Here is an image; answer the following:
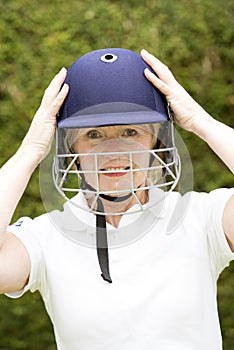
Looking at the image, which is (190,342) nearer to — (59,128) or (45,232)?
(45,232)

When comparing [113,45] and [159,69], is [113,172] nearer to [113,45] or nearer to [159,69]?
[159,69]

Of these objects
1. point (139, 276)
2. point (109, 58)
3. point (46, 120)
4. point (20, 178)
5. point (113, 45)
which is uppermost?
point (109, 58)

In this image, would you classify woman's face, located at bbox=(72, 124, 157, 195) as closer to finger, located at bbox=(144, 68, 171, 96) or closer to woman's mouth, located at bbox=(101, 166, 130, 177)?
woman's mouth, located at bbox=(101, 166, 130, 177)

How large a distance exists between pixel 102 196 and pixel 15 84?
76.5 inches

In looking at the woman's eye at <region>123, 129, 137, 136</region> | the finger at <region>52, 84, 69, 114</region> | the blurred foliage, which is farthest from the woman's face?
the blurred foliage

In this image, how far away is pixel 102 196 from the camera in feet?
8.68

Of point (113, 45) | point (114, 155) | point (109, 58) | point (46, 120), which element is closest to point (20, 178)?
point (46, 120)

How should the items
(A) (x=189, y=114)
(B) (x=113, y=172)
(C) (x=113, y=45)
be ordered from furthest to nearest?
1. (C) (x=113, y=45)
2. (A) (x=189, y=114)
3. (B) (x=113, y=172)

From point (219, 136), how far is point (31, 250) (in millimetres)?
639

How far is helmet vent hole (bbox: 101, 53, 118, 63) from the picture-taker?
265 centimetres

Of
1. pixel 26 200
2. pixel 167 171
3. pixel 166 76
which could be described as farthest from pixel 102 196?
pixel 26 200

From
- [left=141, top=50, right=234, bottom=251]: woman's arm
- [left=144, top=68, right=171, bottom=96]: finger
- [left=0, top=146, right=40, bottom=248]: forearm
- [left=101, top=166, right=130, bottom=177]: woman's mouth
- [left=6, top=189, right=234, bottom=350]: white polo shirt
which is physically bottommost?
[left=6, top=189, right=234, bottom=350]: white polo shirt

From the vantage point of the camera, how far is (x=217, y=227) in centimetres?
259

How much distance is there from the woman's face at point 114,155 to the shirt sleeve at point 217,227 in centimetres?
21
